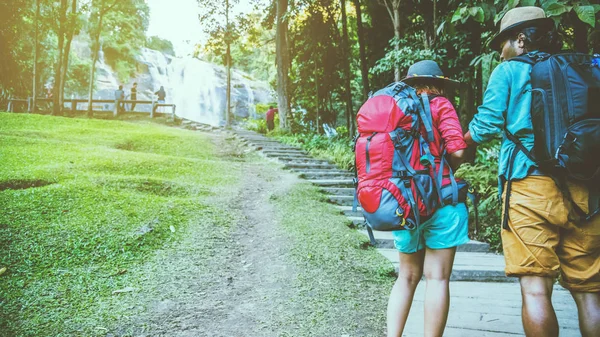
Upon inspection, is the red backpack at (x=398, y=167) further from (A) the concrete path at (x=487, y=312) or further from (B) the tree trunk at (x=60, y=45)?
(B) the tree trunk at (x=60, y=45)

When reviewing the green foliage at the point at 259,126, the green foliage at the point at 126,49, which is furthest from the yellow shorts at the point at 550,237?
the green foliage at the point at 126,49

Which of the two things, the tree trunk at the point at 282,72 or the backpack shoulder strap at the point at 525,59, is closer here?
the backpack shoulder strap at the point at 525,59

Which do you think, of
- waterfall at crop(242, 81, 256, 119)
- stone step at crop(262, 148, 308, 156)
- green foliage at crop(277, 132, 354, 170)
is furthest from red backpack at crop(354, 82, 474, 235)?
waterfall at crop(242, 81, 256, 119)

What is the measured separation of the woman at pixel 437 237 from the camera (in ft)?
6.97

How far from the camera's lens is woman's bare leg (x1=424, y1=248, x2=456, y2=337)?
6.93 ft

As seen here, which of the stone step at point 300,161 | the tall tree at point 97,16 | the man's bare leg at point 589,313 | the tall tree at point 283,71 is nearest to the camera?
the man's bare leg at point 589,313

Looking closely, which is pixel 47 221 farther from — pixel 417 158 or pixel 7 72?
pixel 7 72

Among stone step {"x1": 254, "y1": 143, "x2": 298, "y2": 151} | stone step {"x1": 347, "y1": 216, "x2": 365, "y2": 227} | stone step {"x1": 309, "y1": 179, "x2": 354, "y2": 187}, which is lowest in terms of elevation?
stone step {"x1": 347, "y1": 216, "x2": 365, "y2": 227}

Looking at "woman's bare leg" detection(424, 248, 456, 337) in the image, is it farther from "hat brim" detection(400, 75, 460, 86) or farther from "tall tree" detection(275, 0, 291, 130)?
"tall tree" detection(275, 0, 291, 130)

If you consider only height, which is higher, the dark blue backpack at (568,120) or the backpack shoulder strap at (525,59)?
the backpack shoulder strap at (525,59)

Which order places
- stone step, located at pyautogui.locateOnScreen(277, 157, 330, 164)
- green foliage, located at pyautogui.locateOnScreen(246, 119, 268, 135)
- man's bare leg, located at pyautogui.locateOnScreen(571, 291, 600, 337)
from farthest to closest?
green foliage, located at pyautogui.locateOnScreen(246, 119, 268, 135) < stone step, located at pyautogui.locateOnScreen(277, 157, 330, 164) < man's bare leg, located at pyautogui.locateOnScreen(571, 291, 600, 337)

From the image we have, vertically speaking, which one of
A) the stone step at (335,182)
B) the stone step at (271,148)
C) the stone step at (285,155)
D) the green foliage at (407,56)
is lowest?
the stone step at (335,182)

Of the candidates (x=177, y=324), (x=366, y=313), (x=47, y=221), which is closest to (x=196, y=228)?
(x=47, y=221)

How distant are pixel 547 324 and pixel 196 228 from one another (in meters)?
3.93
